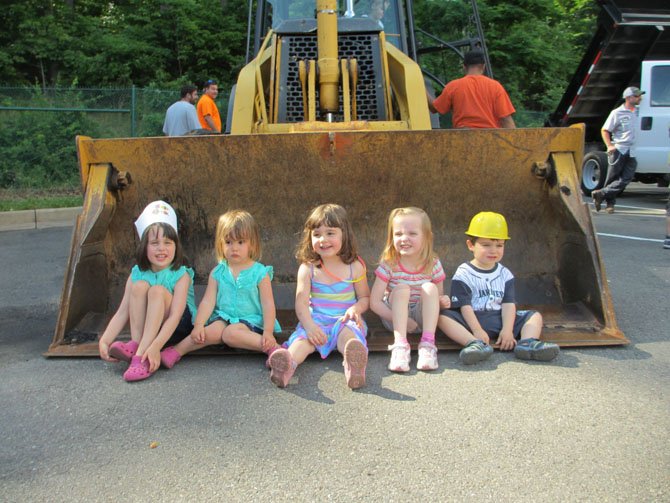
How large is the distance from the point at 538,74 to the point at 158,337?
755 inches

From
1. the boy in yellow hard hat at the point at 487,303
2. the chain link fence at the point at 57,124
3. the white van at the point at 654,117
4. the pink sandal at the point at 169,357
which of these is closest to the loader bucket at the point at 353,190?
the boy in yellow hard hat at the point at 487,303

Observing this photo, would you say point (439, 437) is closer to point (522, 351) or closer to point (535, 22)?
point (522, 351)

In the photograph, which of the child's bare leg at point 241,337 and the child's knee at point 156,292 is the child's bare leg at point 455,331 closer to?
the child's bare leg at point 241,337

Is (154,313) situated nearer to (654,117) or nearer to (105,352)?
(105,352)

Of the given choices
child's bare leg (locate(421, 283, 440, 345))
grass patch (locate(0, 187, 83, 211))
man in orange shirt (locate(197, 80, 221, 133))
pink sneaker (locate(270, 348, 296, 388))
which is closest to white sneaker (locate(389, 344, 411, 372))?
child's bare leg (locate(421, 283, 440, 345))

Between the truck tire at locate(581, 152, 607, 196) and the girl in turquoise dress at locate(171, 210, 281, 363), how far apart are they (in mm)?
9046

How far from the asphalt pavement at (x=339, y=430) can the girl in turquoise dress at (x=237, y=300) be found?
132mm

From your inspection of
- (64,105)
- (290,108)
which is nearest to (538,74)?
(64,105)

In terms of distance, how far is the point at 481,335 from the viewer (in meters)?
3.48

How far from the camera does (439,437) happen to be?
2545 millimetres

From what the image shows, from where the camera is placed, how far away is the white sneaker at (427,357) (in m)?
3.26

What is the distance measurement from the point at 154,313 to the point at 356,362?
3.49 ft

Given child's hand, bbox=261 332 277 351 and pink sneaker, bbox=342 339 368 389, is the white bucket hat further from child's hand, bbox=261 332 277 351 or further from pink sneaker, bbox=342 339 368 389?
pink sneaker, bbox=342 339 368 389

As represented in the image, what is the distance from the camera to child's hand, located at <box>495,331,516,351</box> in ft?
11.4
